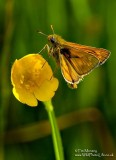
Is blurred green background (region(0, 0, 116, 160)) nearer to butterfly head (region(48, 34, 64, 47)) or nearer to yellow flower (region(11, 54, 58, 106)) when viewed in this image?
yellow flower (region(11, 54, 58, 106))

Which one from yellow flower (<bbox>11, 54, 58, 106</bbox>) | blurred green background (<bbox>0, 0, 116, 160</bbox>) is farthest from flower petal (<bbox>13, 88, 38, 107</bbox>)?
blurred green background (<bbox>0, 0, 116, 160</bbox>)

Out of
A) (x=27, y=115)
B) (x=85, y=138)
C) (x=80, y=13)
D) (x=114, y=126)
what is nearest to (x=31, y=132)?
(x=27, y=115)

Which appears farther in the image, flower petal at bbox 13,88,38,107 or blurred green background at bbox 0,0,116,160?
blurred green background at bbox 0,0,116,160

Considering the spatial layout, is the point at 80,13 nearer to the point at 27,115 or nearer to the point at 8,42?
the point at 8,42

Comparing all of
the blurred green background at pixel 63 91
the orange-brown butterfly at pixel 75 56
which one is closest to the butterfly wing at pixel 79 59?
the orange-brown butterfly at pixel 75 56

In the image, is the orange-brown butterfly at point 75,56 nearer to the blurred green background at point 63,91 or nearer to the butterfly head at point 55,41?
the butterfly head at point 55,41

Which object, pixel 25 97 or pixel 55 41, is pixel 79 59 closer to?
pixel 55 41
